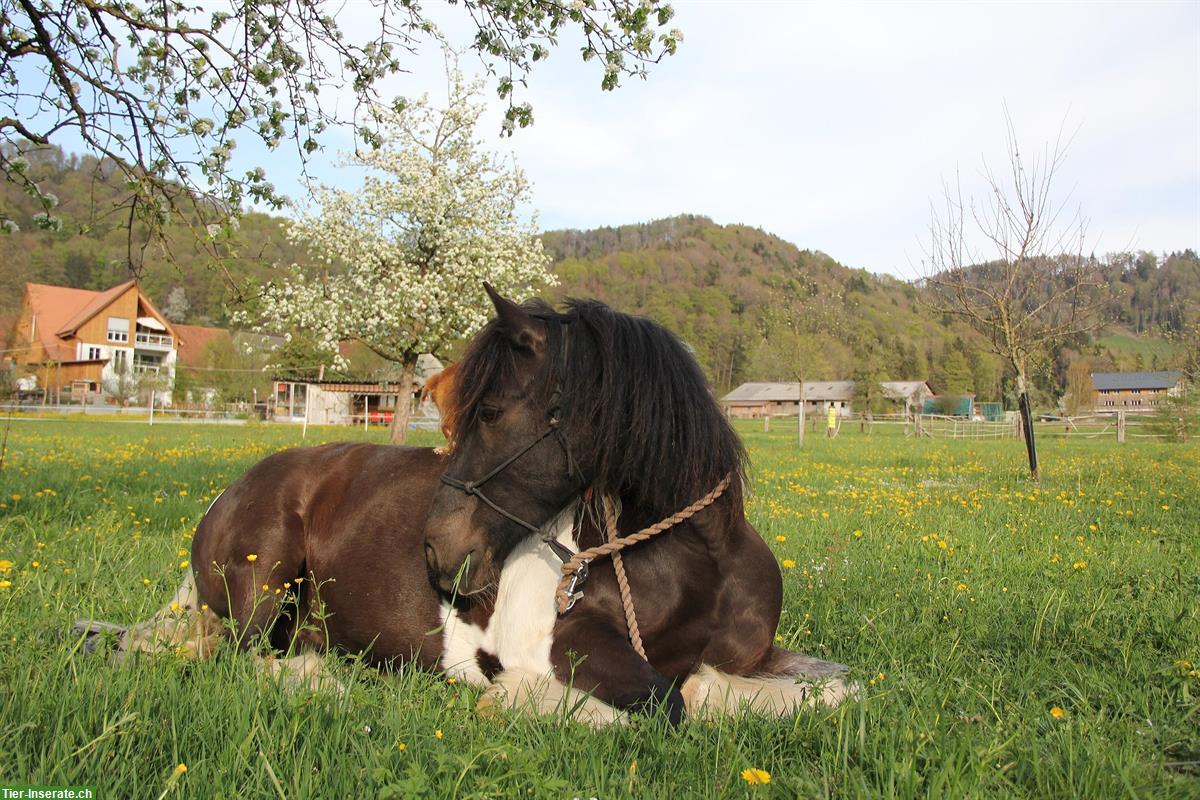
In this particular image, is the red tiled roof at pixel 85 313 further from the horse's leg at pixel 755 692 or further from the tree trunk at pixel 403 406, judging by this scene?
the horse's leg at pixel 755 692

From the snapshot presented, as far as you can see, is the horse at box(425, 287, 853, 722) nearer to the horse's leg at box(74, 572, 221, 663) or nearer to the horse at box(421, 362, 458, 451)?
the horse at box(421, 362, 458, 451)

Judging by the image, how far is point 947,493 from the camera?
9.43 metres

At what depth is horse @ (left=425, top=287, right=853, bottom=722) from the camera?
283cm

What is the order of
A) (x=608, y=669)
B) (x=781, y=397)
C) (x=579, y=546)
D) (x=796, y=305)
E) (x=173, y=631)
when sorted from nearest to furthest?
(x=608, y=669)
(x=579, y=546)
(x=173, y=631)
(x=796, y=305)
(x=781, y=397)

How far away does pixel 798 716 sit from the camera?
247 cm

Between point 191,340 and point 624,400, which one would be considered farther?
point 191,340

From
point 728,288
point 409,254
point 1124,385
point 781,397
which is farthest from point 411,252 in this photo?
point 728,288

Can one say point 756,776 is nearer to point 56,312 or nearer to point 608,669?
point 608,669

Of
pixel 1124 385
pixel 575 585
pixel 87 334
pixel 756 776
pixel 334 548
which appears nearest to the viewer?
pixel 756 776

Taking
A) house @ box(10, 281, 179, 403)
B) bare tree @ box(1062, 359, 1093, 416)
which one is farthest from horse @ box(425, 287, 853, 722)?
bare tree @ box(1062, 359, 1093, 416)

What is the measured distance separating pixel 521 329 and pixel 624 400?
1.64 ft

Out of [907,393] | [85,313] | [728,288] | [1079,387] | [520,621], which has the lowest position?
[520,621]

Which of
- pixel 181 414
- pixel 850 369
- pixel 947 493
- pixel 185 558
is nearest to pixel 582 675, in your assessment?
pixel 185 558

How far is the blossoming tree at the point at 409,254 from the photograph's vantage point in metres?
20.8
